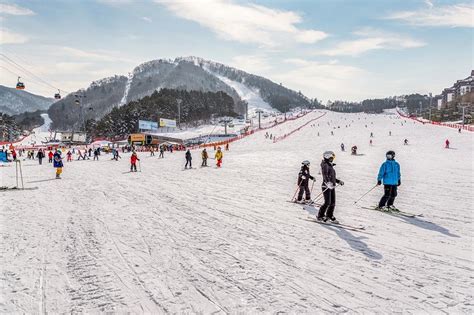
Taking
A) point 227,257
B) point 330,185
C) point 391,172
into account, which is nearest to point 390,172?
point 391,172

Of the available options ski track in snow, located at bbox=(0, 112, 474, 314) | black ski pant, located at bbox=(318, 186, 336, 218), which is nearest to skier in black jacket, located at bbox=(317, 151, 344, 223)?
black ski pant, located at bbox=(318, 186, 336, 218)

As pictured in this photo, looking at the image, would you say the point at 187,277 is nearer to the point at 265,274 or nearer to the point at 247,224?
the point at 265,274

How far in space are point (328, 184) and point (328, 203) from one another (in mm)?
583

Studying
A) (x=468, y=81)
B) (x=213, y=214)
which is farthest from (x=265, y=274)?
(x=468, y=81)

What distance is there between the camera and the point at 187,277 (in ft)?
16.6

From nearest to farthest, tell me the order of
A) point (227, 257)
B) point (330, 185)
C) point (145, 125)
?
point (227, 257) < point (330, 185) < point (145, 125)

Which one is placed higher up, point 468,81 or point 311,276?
point 468,81

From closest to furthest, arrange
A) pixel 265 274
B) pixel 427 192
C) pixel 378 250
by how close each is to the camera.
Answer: pixel 265 274
pixel 378 250
pixel 427 192

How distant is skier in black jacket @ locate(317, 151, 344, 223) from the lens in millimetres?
7805

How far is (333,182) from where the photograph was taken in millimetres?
7789

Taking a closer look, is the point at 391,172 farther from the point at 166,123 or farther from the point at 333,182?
the point at 166,123

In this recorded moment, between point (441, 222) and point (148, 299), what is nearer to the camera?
point (148, 299)

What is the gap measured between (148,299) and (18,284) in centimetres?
201

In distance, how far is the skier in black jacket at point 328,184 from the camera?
780 centimetres
